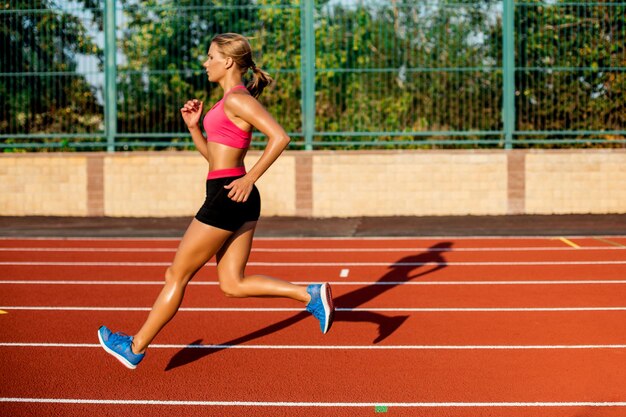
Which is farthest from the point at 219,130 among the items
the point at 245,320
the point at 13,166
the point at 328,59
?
the point at 13,166

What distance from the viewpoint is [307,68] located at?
17.6 metres

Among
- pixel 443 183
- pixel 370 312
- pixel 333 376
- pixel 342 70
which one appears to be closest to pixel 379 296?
pixel 370 312

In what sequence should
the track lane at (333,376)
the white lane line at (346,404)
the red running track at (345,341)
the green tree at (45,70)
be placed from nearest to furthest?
the white lane line at (346,404), the red running track at (345,341), the track lane at (333,376), the green tree at (45,70)

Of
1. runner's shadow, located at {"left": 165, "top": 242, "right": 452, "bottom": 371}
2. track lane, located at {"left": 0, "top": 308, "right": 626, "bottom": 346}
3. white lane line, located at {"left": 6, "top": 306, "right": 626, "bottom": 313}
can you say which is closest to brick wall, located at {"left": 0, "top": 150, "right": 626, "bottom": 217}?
runner's shadow, located at {"left": 165, "top": 242, "right": 452, "bottom": 371}

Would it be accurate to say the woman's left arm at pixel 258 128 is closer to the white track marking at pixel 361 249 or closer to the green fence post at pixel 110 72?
the white track marking at pixel 361 249

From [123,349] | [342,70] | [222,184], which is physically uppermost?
[342,70]

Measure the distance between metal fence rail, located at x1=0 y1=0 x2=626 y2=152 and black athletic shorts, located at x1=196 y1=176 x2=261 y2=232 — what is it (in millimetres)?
11414

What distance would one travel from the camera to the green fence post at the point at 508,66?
17453mm

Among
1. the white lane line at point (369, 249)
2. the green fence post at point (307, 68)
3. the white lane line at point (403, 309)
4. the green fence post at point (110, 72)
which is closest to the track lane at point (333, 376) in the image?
the white lane line at point (403, 309)

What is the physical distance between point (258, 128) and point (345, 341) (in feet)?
6.57

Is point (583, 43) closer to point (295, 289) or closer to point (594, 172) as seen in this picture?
point (594, 172)

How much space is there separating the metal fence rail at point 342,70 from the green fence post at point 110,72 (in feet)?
0.08

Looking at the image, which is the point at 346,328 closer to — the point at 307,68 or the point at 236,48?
the point at 236,48

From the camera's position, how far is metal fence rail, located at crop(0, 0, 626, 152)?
1719cm
